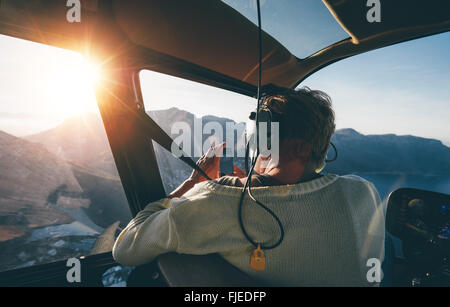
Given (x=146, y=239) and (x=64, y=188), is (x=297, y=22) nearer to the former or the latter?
(x=146, y=239)

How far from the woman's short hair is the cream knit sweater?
0.17 metres

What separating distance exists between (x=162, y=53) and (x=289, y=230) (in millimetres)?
1335

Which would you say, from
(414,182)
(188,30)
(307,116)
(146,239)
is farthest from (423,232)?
(414,182)

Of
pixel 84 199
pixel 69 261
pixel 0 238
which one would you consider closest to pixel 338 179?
pixel 69 261

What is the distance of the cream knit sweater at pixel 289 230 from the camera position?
0.65 m

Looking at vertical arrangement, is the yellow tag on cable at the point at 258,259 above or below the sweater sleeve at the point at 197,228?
below

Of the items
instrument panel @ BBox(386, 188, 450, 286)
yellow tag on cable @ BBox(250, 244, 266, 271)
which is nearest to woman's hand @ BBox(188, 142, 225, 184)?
yellow tag on cable @ BBox(250, 244, 266, 271)

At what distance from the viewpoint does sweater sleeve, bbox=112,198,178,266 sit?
0.69 meters

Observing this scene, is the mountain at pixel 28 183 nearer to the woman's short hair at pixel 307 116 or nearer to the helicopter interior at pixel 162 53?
the helicopter interior at pixel 162 53

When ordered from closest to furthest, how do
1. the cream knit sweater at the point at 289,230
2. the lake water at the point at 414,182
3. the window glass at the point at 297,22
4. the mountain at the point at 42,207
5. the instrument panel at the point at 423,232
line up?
the cream knit sweater at the point at 289,230
the instrument panel at the point at 423,232
the window glass at the point at 297,22
the mountain at the point at 42,207
the lake water at the point at 414,182

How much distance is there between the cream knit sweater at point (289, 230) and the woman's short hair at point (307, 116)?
6.9 inches

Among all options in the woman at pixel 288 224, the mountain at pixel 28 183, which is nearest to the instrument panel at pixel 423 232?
the woman at pixel 288 224

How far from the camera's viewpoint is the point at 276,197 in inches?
26.1
